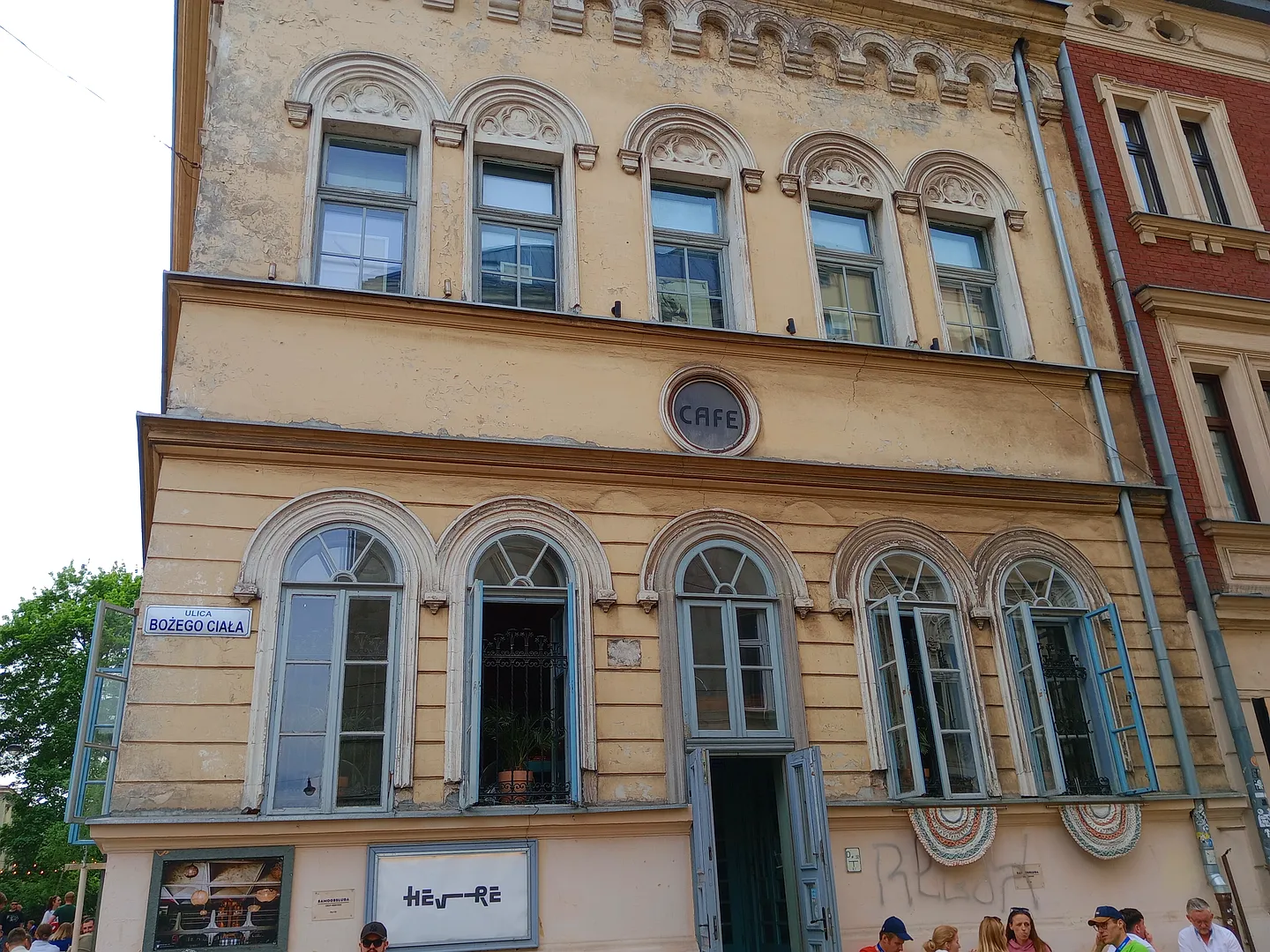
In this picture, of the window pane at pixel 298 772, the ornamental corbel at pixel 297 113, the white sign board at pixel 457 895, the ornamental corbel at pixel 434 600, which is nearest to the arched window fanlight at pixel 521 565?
the ornamental corbel at pixel 434 600

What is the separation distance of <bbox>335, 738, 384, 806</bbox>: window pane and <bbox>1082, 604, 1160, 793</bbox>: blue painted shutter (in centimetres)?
619

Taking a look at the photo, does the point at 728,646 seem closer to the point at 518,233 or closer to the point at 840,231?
the point at 518,233

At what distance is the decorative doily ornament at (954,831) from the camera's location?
→ 26.9ft

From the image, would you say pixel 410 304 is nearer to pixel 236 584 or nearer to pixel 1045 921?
pixel 236 584

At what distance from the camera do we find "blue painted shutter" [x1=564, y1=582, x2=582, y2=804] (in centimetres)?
765

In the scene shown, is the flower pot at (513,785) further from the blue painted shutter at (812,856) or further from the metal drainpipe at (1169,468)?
the metal drainpipe at (1169,468)

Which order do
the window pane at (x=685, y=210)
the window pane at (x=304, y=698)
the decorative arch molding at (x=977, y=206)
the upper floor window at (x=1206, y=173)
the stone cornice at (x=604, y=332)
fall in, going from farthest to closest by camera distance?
1. the upper floor window at (x=1206, y=173)
2. the decorative arch molding at (x=977, y=206)
3. the window pane at (x=685, y=210)
4. the stone cornice at (x=604, y=332)
5. the window pane at (x=304, y=698)

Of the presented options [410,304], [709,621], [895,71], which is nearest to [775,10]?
[895,71]

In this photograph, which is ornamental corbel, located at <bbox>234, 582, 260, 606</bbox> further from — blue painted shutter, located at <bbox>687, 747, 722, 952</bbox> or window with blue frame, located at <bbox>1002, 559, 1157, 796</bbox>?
window with blue frame, located at <bbox>1002, 559, 1157, 796</bbox>

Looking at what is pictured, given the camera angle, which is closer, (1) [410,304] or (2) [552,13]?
(1) [410,304]

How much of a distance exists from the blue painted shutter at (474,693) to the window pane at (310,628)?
1.03 metres

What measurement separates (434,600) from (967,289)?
6.67 metres

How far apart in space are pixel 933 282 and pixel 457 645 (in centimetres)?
613

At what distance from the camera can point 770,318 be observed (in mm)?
9812
